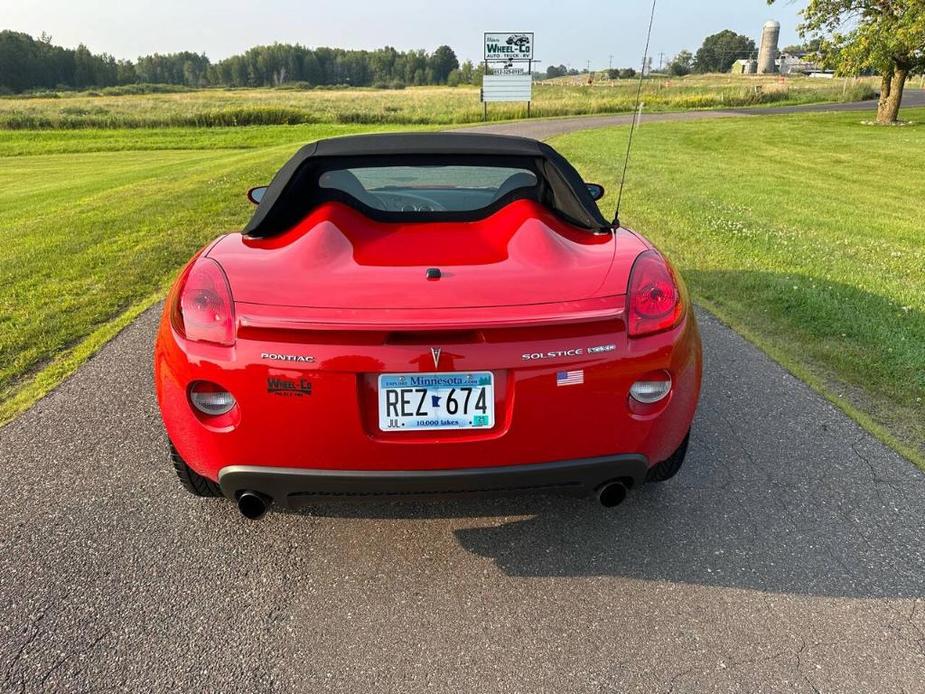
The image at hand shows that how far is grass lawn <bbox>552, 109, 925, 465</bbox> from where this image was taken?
405cm

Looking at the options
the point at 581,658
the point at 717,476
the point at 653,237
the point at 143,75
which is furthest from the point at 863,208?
the point at 143,75

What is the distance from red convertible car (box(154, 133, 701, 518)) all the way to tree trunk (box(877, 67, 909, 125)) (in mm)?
33012

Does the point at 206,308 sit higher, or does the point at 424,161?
the point at 424,161

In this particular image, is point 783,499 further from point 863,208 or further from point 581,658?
point 863,208

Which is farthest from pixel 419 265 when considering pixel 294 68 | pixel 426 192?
pixel 294 68

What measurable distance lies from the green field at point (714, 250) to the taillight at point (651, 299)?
1.77 m

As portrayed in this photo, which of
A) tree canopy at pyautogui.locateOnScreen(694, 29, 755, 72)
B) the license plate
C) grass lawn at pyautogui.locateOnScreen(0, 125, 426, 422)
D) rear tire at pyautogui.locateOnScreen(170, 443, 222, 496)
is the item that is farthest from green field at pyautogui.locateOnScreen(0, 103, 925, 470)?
tree canopy at pyautogui.locateOnScreen(694, 29, 755, 72)

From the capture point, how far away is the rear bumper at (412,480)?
6.81ft

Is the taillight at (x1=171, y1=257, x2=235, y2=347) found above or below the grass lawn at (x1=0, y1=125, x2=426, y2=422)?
above

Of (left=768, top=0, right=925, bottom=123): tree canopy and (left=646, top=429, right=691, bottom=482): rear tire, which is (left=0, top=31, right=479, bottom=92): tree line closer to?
(left=768, top=0, right=925, bottom=123): tree canopy

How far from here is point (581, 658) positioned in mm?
1959

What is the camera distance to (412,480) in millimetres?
2070

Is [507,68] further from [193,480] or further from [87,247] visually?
[193,480]

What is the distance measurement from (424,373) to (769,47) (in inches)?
6365
